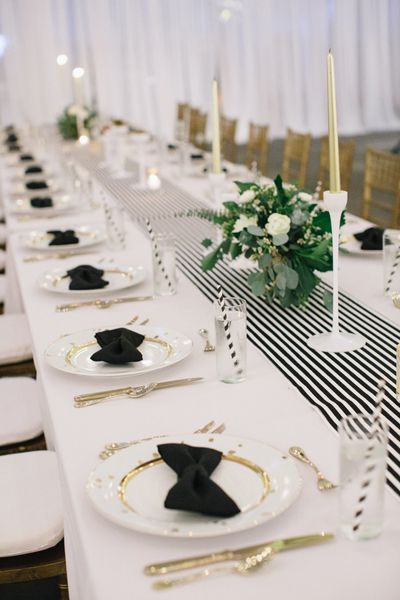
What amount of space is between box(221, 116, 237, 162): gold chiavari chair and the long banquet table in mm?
3590

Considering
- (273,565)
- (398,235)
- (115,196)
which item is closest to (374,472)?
(273,565)

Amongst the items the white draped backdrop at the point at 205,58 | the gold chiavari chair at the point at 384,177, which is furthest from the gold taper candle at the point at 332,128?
the white draped backdrop at the point at 205,58

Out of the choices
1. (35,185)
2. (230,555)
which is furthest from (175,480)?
(35,185)

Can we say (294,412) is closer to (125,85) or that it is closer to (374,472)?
(374,472)

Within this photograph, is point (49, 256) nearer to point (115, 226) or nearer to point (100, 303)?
point (115, 226)

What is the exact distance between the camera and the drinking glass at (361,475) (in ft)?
3.33

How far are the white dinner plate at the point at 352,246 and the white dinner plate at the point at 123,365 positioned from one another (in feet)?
2.77

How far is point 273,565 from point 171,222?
7.52 feet

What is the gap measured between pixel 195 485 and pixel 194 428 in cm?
30

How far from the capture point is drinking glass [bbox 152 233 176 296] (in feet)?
7.14

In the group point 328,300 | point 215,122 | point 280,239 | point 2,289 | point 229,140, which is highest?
point 215,122

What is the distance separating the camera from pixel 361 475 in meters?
1.02

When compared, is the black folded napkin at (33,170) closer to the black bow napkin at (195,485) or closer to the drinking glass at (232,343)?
the drinking glass at (232,343)

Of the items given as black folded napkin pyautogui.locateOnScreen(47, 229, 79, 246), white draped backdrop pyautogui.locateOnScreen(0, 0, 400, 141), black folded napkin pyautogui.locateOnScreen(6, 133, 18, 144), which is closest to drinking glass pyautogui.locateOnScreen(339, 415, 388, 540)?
black folded napkin pyautogui.locateOnScreen(47, 229, 79, 246)
